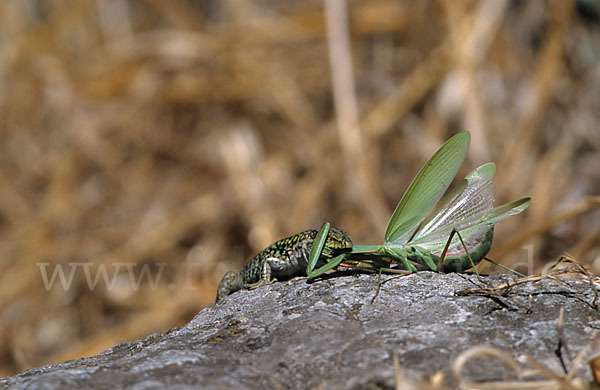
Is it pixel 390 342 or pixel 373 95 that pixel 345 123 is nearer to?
pixel 373 95

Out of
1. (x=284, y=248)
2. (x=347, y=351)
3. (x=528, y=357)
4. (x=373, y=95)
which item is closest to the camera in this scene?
(x=528, y=357)

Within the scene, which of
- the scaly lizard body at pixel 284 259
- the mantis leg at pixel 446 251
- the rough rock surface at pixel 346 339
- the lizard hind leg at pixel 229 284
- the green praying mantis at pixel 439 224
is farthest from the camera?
the lizard hind leg at pixel 229 284

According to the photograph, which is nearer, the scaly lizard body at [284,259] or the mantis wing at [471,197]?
the mantis wing at [471,197]

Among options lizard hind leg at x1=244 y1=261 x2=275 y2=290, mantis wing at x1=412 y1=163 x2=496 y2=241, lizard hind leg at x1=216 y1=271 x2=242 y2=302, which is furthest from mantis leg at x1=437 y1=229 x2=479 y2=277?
lizard hind leg at x1=216 y1=271 x2=242 y2=302

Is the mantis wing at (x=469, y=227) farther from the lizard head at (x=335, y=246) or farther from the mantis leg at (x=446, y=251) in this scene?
the lizard head at (x=335, y=246)

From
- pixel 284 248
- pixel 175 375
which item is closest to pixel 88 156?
pixel 284 248

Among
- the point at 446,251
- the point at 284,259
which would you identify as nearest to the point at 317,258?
the point at 284,259

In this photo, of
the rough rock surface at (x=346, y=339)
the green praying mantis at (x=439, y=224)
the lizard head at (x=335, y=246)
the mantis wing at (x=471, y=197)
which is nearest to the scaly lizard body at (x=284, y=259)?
the lizard head at (x=335, y=246)
